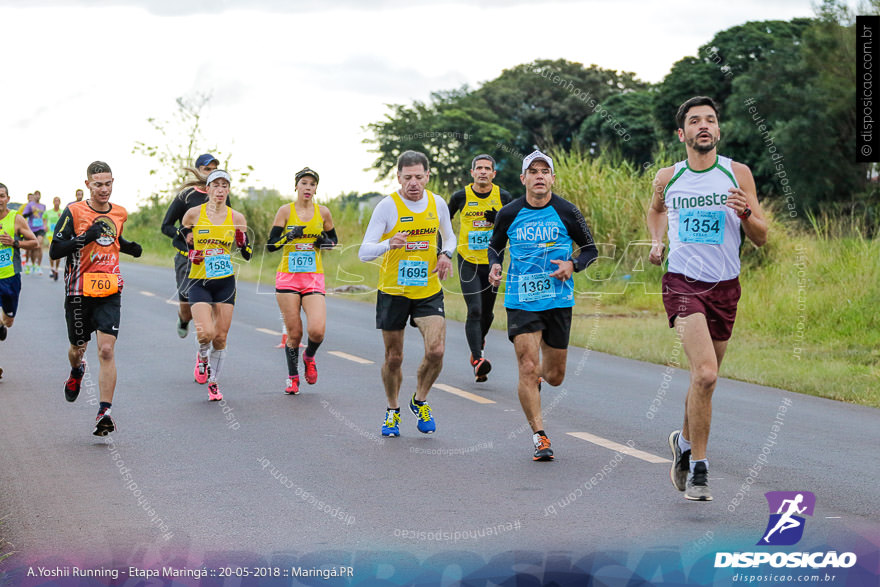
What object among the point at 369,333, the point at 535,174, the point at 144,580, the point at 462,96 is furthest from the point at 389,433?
the point at 462,96

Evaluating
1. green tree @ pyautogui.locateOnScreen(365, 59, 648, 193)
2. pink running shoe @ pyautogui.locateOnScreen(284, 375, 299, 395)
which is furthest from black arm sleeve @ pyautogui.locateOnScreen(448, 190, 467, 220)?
green tree @ pyautogui.locateOnScreen(365, 59, 648, 193)

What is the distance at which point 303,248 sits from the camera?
10.9m

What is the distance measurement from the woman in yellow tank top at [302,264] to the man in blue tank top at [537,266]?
3312 millimetres

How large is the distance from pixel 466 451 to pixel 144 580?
3355 mm

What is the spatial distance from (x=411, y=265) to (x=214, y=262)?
9.04ft

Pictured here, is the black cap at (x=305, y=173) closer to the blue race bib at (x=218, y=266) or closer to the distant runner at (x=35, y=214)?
the blue race bib at (x=218, y=266)

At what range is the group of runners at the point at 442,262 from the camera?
21.6 ft

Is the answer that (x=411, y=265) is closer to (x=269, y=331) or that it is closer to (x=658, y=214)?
(x=658, y=214)

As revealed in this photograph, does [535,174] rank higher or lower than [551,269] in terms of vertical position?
higher

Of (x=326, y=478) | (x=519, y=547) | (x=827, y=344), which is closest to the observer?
(x=519, y=547)

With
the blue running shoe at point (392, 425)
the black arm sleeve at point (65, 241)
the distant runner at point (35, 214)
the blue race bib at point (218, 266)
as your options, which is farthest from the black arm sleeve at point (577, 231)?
the distant runner at point (35, 214)

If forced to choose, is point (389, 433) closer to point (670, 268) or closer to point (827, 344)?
point (670, 268)

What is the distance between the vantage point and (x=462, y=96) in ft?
182

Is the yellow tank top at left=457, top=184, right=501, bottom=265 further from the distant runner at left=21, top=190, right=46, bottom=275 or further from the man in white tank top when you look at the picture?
the distant runner at left=21, top=190, right=46, bottom=275
